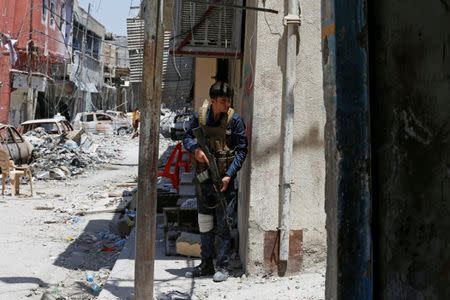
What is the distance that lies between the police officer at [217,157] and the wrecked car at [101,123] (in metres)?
30.7

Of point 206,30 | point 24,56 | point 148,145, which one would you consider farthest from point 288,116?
point 24,56

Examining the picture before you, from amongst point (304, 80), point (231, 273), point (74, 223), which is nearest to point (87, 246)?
point (74, 223)

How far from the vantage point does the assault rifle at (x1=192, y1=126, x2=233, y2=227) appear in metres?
5.62

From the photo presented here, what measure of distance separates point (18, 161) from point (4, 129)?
1323mm

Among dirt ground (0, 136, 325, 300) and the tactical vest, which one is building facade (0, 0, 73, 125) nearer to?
dirt ground (0, 136, 325, 300)

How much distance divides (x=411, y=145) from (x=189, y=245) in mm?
4960

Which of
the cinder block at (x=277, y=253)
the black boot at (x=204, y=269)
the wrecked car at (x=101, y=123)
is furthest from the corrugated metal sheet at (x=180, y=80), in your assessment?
the wrecked car at (x=101, y=123)

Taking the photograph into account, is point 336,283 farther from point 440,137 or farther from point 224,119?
point 224,119

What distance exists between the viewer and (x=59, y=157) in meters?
21.2

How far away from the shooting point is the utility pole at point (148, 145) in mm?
4461

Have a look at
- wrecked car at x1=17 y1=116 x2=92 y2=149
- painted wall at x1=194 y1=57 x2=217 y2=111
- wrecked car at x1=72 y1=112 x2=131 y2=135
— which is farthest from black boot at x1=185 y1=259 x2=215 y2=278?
wrecked car at x1=72 y1=112 x2=131 y2=135

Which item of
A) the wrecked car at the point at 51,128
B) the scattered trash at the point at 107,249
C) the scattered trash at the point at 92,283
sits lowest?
the scattered trash at the point at 92,283

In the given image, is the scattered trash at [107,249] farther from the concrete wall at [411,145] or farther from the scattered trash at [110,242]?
the concrete wall at [411,145]

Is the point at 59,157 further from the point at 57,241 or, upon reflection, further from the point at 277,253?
the point at 277,253
